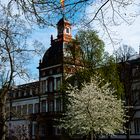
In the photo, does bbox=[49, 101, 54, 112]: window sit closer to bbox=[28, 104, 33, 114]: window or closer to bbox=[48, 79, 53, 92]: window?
bbox=[48, 79, 53, 92]: window

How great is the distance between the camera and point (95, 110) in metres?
39.5

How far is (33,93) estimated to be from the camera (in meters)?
72.4

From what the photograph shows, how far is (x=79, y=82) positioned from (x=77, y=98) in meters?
4.47

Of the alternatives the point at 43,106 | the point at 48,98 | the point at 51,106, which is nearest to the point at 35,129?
the point at 43,106

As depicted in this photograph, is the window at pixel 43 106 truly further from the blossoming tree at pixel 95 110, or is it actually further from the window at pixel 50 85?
the blossoming tree at pixel 95 110

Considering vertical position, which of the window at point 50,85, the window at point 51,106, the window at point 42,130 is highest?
the window at point 50,85

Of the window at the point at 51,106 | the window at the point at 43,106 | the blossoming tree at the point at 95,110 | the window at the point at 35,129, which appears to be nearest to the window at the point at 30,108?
the window at the point at 35,129

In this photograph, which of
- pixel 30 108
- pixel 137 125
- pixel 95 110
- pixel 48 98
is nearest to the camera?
pixel 95 110

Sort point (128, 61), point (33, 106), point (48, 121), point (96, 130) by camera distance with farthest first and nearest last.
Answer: point (33, 106) → point (48, 121) → point (128, 61) → point (96, 130)

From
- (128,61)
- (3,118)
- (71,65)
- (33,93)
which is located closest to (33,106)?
(33,93)

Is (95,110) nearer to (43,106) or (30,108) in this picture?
(43,106)

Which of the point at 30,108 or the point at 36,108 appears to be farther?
the point at 30,108

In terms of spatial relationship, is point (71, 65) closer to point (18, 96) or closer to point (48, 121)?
point (48, 121)

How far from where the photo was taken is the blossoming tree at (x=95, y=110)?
39256mm
